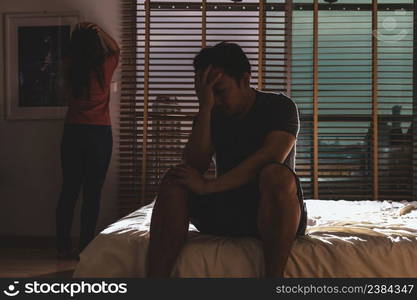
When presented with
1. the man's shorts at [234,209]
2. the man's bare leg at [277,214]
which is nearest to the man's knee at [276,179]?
the man's bare leg at [277,214]

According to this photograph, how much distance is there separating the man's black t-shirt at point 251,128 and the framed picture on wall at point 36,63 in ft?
8.02

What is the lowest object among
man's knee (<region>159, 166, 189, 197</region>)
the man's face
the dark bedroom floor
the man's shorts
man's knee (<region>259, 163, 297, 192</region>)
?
the dark bedroom floor

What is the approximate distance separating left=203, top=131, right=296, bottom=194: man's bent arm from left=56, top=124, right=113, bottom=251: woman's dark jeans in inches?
69.2

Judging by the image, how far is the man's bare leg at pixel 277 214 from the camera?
181 cm

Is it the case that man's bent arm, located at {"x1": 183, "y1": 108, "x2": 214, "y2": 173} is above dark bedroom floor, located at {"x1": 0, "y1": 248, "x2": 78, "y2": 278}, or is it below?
above

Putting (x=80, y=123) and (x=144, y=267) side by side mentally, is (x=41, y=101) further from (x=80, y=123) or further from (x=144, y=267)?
(x=144, y=267)

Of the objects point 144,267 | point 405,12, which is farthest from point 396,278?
point 405,12

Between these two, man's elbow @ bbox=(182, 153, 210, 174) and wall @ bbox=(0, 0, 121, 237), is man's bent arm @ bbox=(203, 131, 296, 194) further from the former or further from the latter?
wall @ bbox=(0, 0, 121, 237)

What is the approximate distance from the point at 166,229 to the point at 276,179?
400mm

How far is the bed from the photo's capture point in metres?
1.96

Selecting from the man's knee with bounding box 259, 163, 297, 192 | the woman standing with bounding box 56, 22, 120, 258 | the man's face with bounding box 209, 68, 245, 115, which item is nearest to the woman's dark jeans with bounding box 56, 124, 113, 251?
the woman standing with bounding box 56, 22, 120, 258

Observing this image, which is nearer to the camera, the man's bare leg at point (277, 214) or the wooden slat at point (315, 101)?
the man's bare leg at point (277, 214)

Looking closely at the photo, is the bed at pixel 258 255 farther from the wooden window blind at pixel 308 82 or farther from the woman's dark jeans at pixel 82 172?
the wooden window blind at pixel 308 82

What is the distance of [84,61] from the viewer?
362 centimetres
